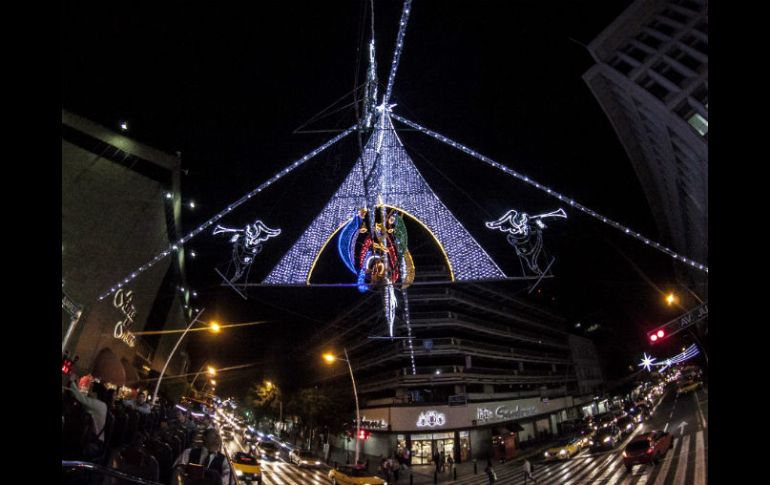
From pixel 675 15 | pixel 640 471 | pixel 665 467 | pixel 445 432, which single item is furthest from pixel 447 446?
pixel 675 15

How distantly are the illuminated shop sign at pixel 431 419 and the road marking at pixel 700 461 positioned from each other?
70.5 feet

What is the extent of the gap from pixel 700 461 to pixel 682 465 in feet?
2.71

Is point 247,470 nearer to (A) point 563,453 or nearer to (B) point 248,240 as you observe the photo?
(B) point 248,240

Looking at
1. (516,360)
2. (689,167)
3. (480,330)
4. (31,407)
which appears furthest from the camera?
(516,360)

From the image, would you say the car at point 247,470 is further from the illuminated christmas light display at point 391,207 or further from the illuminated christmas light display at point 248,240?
the illuminated christmas light display at point 391,207

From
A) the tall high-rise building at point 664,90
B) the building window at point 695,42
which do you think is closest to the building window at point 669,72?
the tall high-rise building at point 664,90

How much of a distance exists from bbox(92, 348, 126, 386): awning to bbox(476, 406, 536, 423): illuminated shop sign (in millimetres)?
31869

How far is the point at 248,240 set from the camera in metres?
12.4

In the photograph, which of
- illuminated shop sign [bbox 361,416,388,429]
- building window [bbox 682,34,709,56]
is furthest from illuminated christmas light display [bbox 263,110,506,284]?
illuminated shop sign [bbox 361,416,388,429]

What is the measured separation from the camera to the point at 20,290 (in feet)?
5.76
